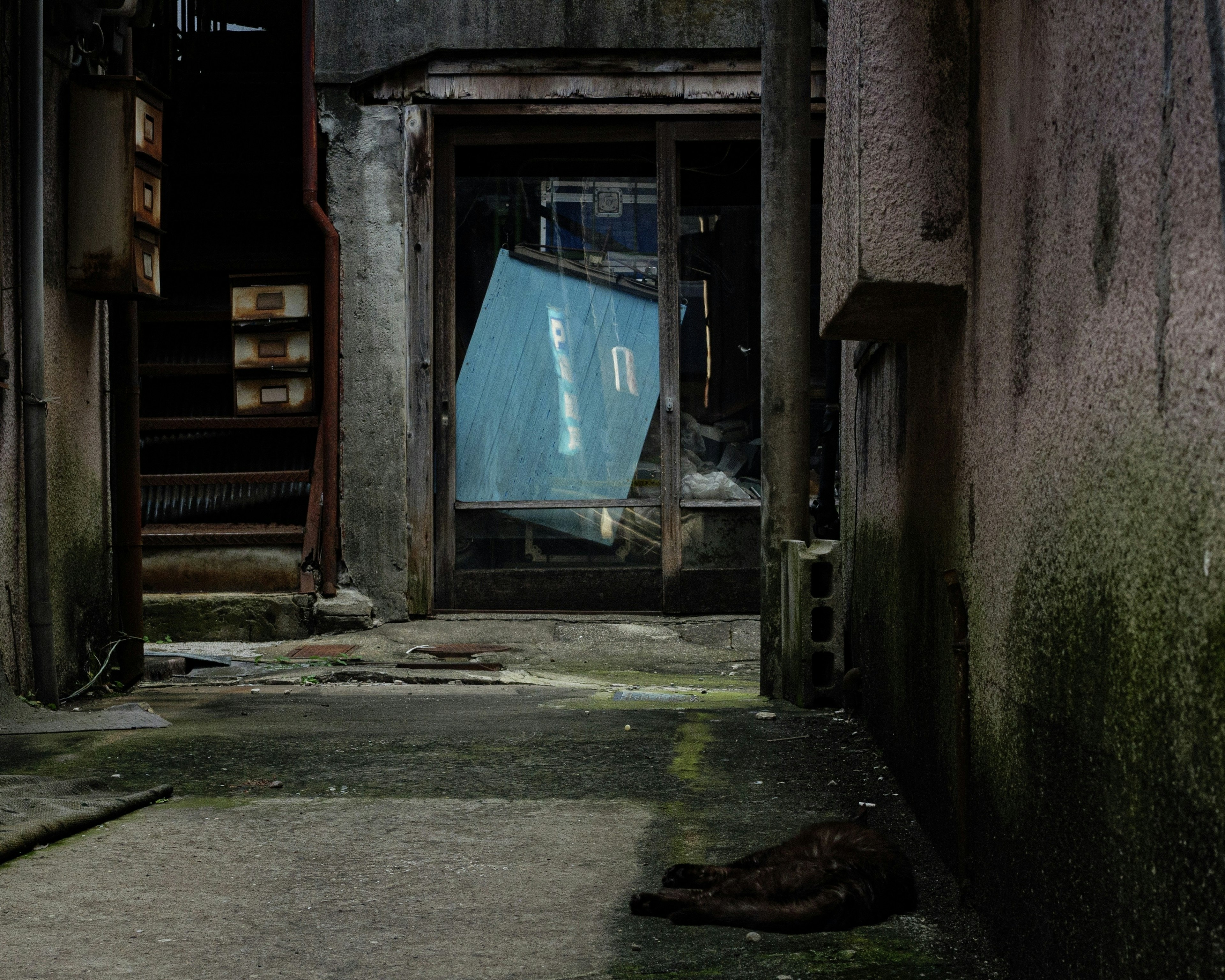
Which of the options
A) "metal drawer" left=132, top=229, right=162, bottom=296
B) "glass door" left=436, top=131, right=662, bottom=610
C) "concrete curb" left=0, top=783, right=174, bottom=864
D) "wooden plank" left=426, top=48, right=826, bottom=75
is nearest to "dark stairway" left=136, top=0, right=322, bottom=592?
"glass door" left=436, top=131, right=662, bottom=610

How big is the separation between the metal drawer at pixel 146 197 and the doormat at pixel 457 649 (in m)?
2.90

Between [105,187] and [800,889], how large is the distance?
180 inches

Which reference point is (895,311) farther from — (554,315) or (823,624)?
(554,315)

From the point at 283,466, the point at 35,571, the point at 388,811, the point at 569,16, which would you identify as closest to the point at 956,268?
the point at 388,811

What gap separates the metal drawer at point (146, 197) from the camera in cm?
581

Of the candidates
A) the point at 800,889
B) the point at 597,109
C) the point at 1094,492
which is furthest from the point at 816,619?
the point at 597,109

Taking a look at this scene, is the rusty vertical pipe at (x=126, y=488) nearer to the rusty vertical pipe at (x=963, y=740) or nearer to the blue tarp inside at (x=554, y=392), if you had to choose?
the blue tarp inside at (x=554, y=392)

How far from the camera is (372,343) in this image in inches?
333

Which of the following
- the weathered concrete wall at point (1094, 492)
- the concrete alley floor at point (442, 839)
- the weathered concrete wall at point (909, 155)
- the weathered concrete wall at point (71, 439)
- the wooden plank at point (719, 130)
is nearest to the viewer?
the weathered concrete wall at point (1094, 492)

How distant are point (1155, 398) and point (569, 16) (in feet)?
24.5

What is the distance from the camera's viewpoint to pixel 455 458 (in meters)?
8.84

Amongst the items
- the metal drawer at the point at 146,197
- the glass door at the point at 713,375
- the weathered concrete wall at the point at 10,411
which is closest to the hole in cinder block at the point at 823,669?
the glass door at the point at 713,375

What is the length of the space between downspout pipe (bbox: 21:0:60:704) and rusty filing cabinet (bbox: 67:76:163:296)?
0.30 meters

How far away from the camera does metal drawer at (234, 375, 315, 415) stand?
8.68 meters
